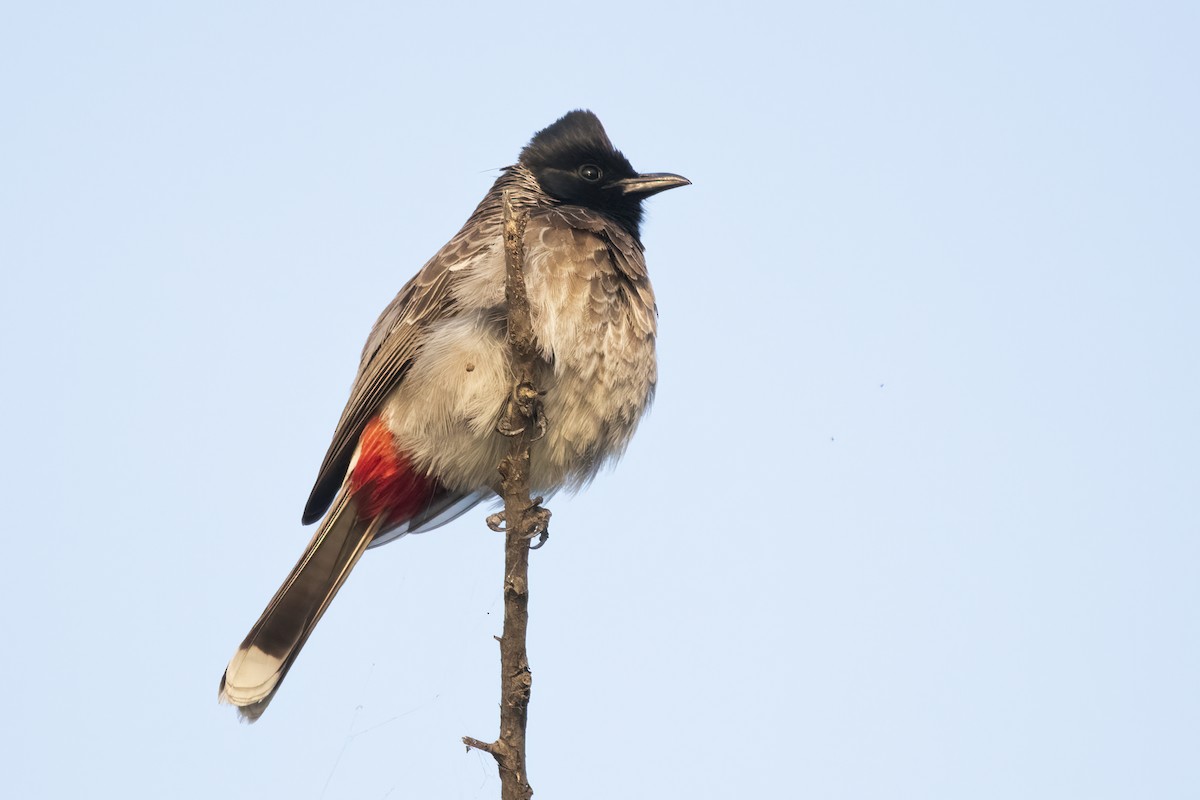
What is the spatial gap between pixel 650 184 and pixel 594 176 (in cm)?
27

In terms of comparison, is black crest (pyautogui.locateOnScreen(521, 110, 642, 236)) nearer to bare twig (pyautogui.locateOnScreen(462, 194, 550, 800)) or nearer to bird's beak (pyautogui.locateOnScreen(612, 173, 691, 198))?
bird's beak (pyautogui.locateOnScreen(612, 173, 691, 198))

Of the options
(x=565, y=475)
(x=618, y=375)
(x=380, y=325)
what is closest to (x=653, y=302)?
(x=618, y=375)

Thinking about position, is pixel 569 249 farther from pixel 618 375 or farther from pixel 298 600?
→ pixel 298 600

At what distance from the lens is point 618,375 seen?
4398mm

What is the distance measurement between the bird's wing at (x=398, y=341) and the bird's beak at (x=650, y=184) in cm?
61

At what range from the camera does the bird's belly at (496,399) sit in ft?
13.9

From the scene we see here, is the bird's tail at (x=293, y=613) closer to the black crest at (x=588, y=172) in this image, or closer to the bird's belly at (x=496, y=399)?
the bird's belly at (x=496, y=399)

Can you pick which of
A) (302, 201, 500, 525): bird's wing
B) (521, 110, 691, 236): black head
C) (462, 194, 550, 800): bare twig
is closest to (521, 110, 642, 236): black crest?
(521, 110, 691, 236): black head

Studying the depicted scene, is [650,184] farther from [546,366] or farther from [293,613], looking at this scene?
[293,613]

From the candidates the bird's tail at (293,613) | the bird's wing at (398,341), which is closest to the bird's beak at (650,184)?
the bird's wing at (398,341)

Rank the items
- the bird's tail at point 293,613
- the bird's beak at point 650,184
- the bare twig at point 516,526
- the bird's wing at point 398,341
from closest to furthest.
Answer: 1. the bare twig at point 516,526
2. the bird's tail at point 293,613
3. the bird's wing at point 398,341
4. the bird's beak at point 650,184

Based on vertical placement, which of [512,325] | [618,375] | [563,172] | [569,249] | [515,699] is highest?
[563,172]

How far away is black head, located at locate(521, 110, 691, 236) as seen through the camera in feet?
17.1

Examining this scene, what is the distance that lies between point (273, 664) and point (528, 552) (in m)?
1.44
